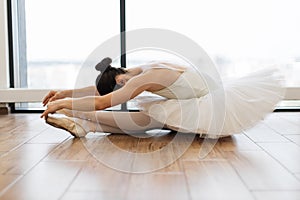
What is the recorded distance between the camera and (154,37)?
3.64m

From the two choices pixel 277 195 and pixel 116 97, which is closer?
pixel 277 195

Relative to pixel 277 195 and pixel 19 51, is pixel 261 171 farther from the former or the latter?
pixel 19 51

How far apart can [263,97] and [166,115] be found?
543mm

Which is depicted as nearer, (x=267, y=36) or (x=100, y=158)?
(x=100, y=158)

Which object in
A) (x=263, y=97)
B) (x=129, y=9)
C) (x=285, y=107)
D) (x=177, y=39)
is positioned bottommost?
(x=285, y=107)

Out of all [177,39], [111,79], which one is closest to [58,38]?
[177,39]

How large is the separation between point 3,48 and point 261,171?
8.47 feet

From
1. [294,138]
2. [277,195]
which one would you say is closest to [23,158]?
[277,195]

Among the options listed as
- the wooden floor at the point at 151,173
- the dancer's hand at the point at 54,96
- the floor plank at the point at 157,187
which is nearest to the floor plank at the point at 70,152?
the wooden floor at the point at 151,173

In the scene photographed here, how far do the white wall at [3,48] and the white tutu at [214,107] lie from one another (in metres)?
1.65

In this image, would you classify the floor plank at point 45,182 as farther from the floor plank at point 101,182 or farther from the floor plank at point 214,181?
the floor plank at point 214,181

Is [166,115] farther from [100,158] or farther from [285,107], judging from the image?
[285,107]

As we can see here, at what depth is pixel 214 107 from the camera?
2248 millimetres

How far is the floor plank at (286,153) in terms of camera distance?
176 centimetres
